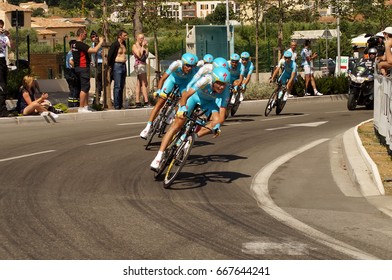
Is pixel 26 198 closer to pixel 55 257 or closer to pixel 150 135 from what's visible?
pixel 55 257

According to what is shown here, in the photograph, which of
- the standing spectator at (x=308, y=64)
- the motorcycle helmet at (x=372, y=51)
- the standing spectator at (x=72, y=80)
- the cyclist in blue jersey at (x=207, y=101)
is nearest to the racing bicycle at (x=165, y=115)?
the cyclist in blue jersey at (x=207, y=101)

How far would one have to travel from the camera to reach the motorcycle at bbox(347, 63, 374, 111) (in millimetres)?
26641

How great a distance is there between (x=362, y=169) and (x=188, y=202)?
130 inches

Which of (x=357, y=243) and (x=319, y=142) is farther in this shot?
(x=319, y=142)

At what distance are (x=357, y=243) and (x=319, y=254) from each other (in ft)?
2.34

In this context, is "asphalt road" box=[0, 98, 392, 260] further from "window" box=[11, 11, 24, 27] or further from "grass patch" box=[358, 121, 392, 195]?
"window" box=[11, 11, 24, 27]

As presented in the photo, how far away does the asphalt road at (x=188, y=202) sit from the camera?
9.31 metres

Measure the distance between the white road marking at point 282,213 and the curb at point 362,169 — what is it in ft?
3.50

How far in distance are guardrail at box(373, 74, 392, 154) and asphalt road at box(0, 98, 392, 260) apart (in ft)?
2.87

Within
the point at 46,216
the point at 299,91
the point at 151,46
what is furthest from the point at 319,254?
the point at 151,46

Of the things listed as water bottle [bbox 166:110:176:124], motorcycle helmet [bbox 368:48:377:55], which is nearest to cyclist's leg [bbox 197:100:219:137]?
water bottle [bbox 166:110:176:124]

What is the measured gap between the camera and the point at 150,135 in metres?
17.9

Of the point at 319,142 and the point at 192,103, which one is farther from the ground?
the point at 192,103

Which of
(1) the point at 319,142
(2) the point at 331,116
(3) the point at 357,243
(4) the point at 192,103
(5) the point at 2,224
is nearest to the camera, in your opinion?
(3) the point at 357,243
